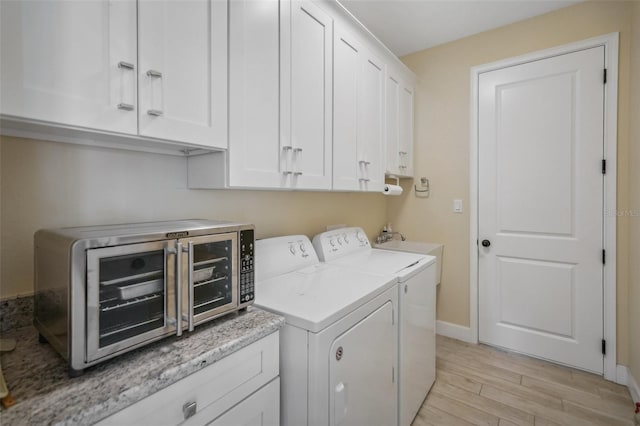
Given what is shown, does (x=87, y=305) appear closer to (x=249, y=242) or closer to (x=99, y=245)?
(x=99, y=245)

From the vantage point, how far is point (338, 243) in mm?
2152

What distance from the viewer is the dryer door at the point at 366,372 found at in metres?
1.18

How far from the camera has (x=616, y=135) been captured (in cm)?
212

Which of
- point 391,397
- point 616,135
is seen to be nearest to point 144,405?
point 391,397

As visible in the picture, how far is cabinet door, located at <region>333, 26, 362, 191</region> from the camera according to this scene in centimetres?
183

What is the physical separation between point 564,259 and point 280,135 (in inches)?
93.3

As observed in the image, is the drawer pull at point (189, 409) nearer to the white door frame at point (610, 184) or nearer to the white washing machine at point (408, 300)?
the white washing machine at point (408, 300)

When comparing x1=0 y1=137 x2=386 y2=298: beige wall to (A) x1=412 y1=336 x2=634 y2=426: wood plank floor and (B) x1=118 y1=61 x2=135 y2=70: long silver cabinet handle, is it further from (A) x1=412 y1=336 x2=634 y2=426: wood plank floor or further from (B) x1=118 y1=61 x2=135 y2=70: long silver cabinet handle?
(A) x1=412 y1=336 x2=634 y2=426: wood plank floor

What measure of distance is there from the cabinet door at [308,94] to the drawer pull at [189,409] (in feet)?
3.19

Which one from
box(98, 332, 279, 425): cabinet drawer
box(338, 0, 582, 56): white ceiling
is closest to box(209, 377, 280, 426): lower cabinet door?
box(98, 332, 279, 425): cabinet drawer

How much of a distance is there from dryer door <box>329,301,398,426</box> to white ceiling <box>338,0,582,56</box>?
82.9 inches

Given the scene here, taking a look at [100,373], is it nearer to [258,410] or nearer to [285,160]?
[258,410]

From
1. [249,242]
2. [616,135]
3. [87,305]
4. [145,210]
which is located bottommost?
[87,305]

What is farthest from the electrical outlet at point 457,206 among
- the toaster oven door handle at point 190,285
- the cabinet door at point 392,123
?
the toaster oven door handle at point 190,285
